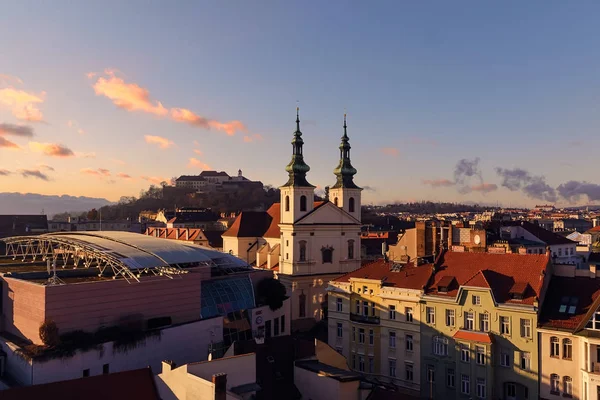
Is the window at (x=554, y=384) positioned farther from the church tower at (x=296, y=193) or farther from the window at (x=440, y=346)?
the church tower at (x=296, y=193)

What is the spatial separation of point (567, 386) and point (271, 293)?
76.5 feet

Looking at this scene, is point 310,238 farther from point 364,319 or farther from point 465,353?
point 465,353

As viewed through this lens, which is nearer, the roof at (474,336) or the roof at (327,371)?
the roof at (327,371)

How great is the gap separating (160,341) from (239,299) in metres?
9.97

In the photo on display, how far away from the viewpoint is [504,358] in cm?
3466

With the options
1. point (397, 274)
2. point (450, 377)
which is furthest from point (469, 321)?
point (397, 274)

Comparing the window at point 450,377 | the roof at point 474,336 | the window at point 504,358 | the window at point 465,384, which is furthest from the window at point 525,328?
the window at point 450,377

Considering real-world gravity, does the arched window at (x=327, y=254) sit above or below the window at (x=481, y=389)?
above

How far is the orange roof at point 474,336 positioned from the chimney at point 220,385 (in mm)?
17873

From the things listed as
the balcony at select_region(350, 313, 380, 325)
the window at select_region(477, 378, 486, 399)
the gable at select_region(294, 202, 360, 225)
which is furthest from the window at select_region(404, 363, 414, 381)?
the gable at select_region(294, 202, 360, 225)

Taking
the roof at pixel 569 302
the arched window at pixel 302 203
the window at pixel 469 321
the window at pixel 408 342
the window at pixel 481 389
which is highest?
the arched window at pixel 302 203

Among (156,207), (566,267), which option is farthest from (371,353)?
(156,207)

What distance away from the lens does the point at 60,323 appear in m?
31.1

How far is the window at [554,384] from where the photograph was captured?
32406 mm
